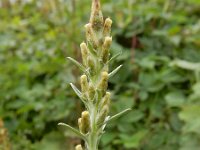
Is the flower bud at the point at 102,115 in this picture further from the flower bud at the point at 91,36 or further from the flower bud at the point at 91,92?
the flower bud at the point at 91,36

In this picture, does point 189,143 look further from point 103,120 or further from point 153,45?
point 103,120

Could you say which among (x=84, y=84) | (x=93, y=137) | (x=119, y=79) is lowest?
(x=119, y=79)

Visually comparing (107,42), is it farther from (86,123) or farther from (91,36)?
(86,123)

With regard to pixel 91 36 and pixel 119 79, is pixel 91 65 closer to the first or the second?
pixel 91 36

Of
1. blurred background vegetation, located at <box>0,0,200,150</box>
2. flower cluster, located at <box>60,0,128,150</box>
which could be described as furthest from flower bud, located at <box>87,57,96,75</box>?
blurred background vegetation, located at <box>0,0,200,150</box>

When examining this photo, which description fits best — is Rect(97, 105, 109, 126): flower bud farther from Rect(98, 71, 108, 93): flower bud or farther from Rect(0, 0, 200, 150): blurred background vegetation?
Rect(0, 0, 200, 150): blurred background vegetation

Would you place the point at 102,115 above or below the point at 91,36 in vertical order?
below

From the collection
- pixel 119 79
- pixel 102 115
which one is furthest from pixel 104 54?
pixel 119 79

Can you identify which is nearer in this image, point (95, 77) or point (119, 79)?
point (95, 77)

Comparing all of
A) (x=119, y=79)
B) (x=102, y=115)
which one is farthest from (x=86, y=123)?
(x=119, y=79)
